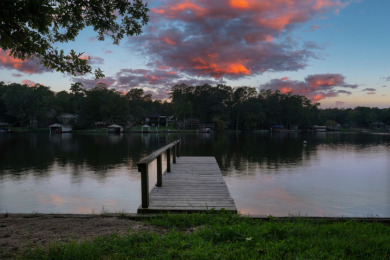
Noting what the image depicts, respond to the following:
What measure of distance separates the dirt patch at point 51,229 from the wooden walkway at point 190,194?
3.47ft

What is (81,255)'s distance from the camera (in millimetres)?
3678

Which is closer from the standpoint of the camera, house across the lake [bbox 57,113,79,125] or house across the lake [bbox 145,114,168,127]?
house across the lake [bbox 57,113,79,125]

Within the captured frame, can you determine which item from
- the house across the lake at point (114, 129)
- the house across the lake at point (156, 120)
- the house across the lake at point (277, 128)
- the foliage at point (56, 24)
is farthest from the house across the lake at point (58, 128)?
the house across the lake at point (277, 128)

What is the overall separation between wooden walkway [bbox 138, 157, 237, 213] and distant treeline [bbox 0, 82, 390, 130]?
8173 cm

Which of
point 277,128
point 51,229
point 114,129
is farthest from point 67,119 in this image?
point 51,229

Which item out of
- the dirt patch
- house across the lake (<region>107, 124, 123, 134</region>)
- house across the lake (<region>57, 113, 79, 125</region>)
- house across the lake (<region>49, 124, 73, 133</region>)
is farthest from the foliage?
house across the lake (<region>57, 113, 79, 125</region>)

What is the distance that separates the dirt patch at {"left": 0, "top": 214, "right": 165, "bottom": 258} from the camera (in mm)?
4188

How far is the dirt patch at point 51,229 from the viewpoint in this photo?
4.19 m

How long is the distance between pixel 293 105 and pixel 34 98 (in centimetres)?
10658

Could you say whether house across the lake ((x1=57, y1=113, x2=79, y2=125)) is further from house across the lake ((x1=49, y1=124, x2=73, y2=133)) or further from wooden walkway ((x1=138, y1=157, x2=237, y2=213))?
wooden walkway ((x1=138, y1=157, x2=237, y2=213))

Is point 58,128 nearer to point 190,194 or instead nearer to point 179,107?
point 179,107

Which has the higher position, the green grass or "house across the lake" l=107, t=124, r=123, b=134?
"house across the lake" l=107, t=124, r=123, b=134

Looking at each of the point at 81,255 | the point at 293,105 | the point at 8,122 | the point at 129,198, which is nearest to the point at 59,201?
the point at 129,198

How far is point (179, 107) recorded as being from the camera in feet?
323
